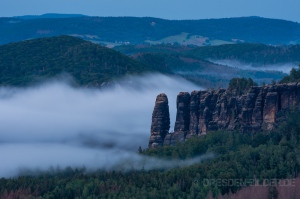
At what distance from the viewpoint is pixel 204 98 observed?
319 feet

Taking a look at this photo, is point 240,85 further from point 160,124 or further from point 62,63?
point 62,63

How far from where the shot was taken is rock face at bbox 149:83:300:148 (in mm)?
90062

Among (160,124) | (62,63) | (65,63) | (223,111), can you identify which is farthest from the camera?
(62,63)

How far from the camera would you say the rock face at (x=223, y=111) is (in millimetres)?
90062

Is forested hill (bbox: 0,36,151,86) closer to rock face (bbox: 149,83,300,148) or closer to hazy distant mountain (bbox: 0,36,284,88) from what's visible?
hazy distant mountain (bbox: 0,36,284,88)

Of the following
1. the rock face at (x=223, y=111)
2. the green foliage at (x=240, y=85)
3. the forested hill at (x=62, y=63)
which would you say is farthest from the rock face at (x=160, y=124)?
the forested hill at (x=62, y=63)

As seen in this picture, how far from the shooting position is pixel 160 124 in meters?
99.3

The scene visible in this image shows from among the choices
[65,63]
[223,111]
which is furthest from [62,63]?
→ [223,111]

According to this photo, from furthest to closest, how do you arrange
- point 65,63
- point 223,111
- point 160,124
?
point 65,63 < point 160,124 < point 223,111

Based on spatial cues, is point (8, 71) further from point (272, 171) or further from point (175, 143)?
point (272, 171)

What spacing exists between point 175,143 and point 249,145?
1008cm

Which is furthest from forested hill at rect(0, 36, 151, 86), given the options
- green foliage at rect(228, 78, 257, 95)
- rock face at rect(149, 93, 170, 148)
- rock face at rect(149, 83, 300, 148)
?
green foliage at rect(228, 78, 257, 95)

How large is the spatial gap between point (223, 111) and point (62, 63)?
92.9 m

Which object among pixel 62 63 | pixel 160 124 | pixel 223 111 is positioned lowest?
pixel 160 124
